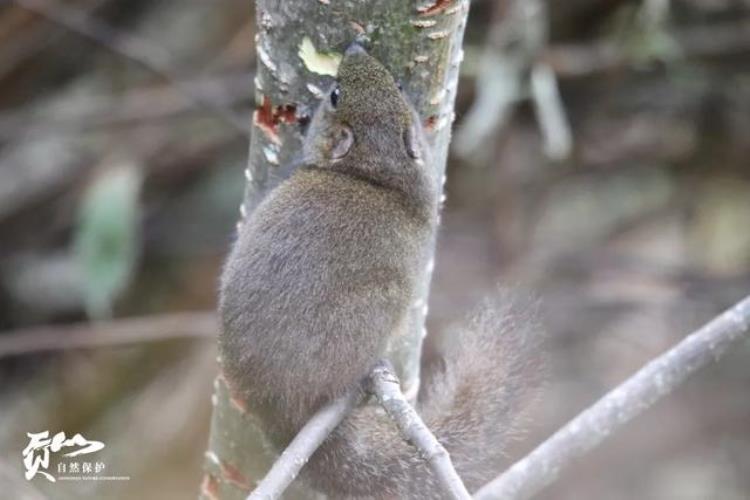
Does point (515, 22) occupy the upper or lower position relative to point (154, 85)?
lower

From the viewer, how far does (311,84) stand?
6.30 feet

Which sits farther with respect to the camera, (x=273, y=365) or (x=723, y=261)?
(x=723, y=261)

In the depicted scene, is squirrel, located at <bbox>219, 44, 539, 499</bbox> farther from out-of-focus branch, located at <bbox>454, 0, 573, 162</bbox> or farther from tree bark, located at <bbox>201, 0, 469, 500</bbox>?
out-of-focus branch, located at <bbox>454, 0, 573, 162</bbox>

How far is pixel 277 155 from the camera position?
1989 millimetres

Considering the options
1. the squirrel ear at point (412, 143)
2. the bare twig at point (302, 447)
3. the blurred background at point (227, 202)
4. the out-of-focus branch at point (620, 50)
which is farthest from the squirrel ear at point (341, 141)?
the out-of-focus branch at point (620, 50)

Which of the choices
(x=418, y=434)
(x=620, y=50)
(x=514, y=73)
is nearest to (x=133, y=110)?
(x=514, y=73)

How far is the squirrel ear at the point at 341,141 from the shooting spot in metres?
2.16

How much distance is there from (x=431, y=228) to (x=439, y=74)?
382 millimetres

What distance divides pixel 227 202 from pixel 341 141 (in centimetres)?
222

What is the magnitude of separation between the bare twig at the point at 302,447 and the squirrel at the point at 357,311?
0.04 metres

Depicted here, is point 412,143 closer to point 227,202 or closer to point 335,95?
point 335,95

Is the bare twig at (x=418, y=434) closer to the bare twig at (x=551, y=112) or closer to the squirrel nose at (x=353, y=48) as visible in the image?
the squirrel nose at (x=353, y=48)

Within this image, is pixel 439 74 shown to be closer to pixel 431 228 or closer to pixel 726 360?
pixel 431 228

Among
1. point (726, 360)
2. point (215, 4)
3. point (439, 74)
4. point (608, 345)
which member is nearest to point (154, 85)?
point (215, 4)
